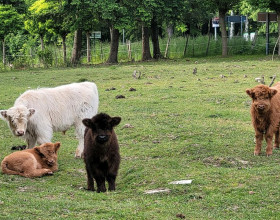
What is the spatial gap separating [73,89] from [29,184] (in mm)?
3456

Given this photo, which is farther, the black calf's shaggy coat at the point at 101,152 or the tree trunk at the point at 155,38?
the tree trunk at the point at 155,38

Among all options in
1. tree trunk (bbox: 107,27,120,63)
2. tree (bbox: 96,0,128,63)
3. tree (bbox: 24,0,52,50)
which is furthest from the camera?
tree (bbox: 24,0,52,50)

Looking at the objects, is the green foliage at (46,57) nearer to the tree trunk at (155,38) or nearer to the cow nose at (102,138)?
the tree trunk at (155,38)

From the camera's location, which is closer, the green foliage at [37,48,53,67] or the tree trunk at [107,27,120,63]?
the green foliage at [37,48,53,67]

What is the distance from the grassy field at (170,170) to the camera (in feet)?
23.1

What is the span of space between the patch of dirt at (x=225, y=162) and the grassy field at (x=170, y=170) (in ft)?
0.06

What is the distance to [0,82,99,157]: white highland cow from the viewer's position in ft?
35.1

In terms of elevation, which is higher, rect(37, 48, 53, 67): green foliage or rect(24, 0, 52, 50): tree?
rect(24, 0, 52, 50): tree

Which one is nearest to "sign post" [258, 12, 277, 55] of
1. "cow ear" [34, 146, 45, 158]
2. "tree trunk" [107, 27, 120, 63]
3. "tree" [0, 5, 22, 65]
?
"tree trunk" [107, 27, 120, 63]

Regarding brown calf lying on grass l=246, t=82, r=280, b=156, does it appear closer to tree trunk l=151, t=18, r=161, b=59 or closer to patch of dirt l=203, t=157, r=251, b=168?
patch of dirt l=203, t=157, r=251, b=168

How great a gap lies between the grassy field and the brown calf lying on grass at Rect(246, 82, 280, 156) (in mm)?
354

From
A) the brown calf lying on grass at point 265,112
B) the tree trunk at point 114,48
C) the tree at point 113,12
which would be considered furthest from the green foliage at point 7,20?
the brown calf lying on grass at point 265,112

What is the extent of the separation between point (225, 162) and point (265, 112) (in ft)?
4.17

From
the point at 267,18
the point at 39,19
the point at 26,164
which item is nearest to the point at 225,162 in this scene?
the point at 26,164
